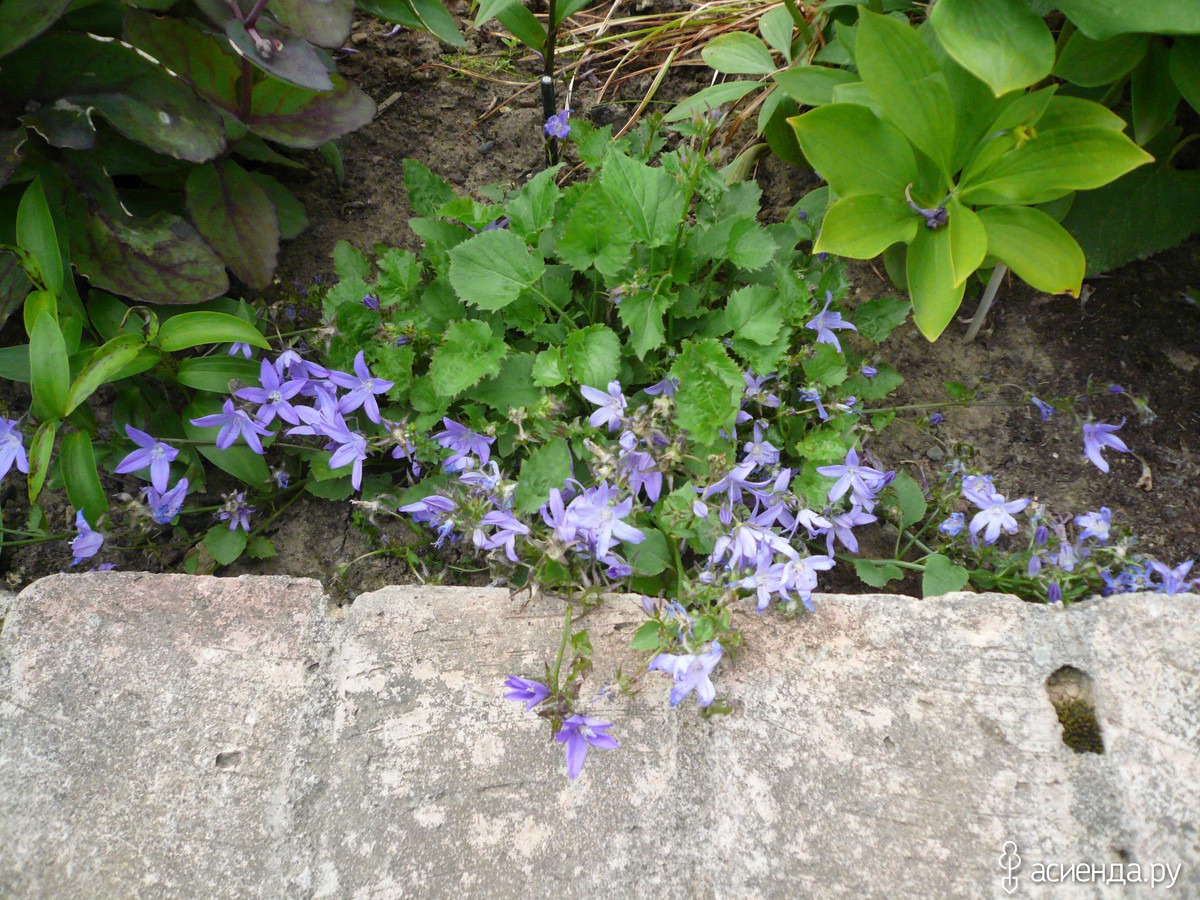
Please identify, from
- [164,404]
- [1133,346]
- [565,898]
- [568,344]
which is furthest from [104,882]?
[1133,346]

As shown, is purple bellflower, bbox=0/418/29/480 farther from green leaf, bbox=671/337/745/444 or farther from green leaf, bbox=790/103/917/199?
green leaf, bbox=790/103/917/199

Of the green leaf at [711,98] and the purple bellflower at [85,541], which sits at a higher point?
the green leaf at [711,98]

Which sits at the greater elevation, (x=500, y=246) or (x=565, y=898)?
(x=500, y=246)

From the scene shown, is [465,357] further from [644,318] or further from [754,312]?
[754,312]

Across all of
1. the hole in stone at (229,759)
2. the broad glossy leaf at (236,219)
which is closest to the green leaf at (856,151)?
the broad glossy leaf at (236,219)

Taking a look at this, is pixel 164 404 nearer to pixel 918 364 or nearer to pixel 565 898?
pixel 565 898

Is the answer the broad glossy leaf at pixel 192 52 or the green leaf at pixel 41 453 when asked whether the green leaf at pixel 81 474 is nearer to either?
the green leaf at pixel 41 453

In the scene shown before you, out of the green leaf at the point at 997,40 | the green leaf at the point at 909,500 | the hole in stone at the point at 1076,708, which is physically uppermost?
the green leaf at the point at 997,40

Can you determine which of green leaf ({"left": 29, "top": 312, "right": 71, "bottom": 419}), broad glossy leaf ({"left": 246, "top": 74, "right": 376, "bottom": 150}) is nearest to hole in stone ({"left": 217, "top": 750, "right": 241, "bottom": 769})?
green leaf ({"left": 29, "top": 312, "right": 71, "bottom": 419})
